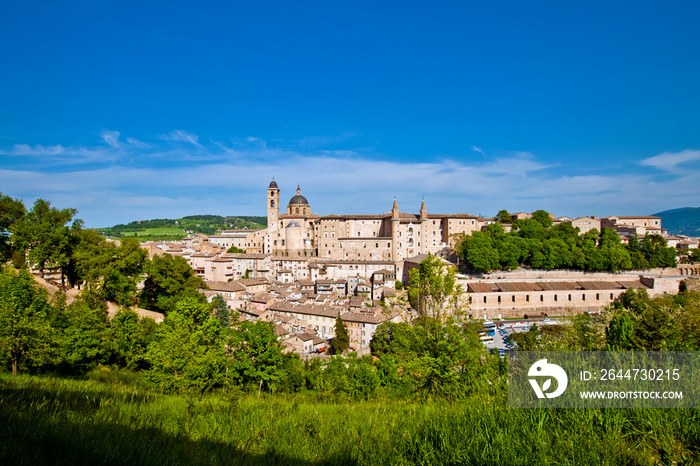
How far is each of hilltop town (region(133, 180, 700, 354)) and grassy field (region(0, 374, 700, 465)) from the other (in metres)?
23.5

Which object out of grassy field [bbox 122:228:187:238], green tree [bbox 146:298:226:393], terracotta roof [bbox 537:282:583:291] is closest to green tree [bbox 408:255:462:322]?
green tree [bbox 146:298:226:393]

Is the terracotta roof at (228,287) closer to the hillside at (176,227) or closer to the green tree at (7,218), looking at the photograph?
the green tree at (7,218)

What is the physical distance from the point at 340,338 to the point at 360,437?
31860 millimetres

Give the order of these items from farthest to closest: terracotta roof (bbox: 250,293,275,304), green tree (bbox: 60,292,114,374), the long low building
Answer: terracotta roof (bbox: 250,293,275,304)
the long low building
green tree (bbox: 60,292,114,374)

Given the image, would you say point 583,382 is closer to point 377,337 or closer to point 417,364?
point 417,364

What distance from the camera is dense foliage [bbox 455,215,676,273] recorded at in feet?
162

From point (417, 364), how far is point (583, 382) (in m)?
4.66

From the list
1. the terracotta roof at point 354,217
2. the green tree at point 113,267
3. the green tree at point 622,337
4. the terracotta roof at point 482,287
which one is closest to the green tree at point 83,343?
the green tree at point 113,267

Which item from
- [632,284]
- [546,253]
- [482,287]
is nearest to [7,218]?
[482,287]

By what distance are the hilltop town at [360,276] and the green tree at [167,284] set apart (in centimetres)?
551

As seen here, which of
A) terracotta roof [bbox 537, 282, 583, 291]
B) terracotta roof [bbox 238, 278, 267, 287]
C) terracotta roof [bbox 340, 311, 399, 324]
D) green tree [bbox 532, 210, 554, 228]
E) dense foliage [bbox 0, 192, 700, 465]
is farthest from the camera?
green tree [bbox 532, 210, 554, 228]

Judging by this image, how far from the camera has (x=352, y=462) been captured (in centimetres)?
271

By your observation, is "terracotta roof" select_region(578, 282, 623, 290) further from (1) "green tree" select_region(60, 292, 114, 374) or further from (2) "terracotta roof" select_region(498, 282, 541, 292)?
(1) "green tree" select_region(60, 292, 114, 374)

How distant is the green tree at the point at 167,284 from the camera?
2523 cm
